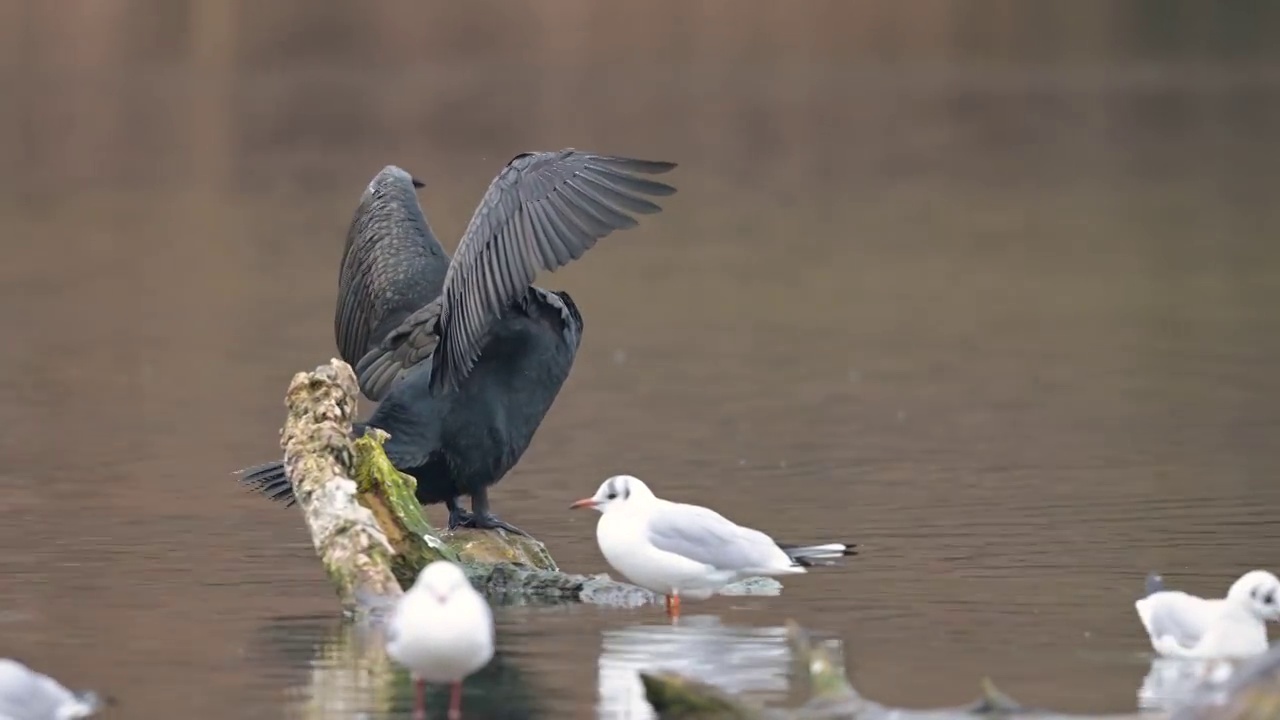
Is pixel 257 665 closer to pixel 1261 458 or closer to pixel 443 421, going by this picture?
pixel 443 421

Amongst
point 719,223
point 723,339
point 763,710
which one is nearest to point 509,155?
point 719,223

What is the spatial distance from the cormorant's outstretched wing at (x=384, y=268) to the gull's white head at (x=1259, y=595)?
490 centimetres

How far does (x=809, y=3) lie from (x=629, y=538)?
206 feet

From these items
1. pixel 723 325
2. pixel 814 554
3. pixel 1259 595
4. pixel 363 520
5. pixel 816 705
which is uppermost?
pixel 723 325

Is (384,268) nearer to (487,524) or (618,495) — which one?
(487,524)

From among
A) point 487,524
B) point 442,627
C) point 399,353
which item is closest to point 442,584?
point 442,627

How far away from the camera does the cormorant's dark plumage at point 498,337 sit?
12125mm

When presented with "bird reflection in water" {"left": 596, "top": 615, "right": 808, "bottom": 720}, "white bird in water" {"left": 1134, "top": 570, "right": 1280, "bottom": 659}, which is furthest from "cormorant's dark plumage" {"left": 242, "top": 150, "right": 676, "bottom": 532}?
"white bird in water" {"left": 1134, "top": 570, "right": 1280, "bottom": 659}

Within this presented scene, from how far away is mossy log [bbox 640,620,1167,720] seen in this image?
838 centimetres

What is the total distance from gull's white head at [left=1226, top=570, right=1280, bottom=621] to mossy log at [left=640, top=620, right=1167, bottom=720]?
127 cm

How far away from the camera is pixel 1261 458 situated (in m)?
15.8

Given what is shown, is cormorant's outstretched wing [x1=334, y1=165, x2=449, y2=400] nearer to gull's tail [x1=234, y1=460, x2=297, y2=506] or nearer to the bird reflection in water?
gull's tail [x1=234, y1=460, x2=297, y2=506]

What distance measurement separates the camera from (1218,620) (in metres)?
9.77

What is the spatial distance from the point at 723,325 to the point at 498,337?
13.0 meters
